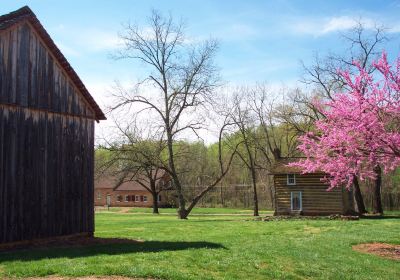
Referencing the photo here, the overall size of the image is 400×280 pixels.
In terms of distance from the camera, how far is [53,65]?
17.0 metres

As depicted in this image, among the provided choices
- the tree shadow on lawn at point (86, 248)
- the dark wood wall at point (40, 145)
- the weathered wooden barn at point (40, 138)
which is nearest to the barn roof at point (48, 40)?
the weathered wooden barn at point (40, 138)

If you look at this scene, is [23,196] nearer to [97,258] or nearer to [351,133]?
[97,258]

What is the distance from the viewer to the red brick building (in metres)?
78.0

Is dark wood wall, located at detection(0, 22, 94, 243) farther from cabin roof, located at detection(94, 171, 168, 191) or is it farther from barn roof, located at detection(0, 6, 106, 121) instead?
cabin roof, located at detection(94, 171, 168, 191)

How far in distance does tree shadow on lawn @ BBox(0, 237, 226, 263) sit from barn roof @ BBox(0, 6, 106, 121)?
17.9 ft

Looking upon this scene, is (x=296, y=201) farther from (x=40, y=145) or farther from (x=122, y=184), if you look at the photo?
(x=122, y=184)

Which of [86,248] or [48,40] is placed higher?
[48,40]

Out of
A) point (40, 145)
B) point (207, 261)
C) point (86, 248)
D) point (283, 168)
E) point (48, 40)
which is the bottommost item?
point (207, 261)

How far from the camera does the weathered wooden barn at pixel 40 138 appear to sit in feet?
48.7

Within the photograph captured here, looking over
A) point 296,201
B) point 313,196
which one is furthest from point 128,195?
point 313,196

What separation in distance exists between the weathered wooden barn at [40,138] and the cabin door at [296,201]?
27716 millimetres

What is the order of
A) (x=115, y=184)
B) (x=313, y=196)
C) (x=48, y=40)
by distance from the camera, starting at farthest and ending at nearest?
(x=115, y=184) → (x=313, y=196) → (x=48, y=40)

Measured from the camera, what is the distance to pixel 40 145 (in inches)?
626

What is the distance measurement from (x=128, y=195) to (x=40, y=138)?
218ft
